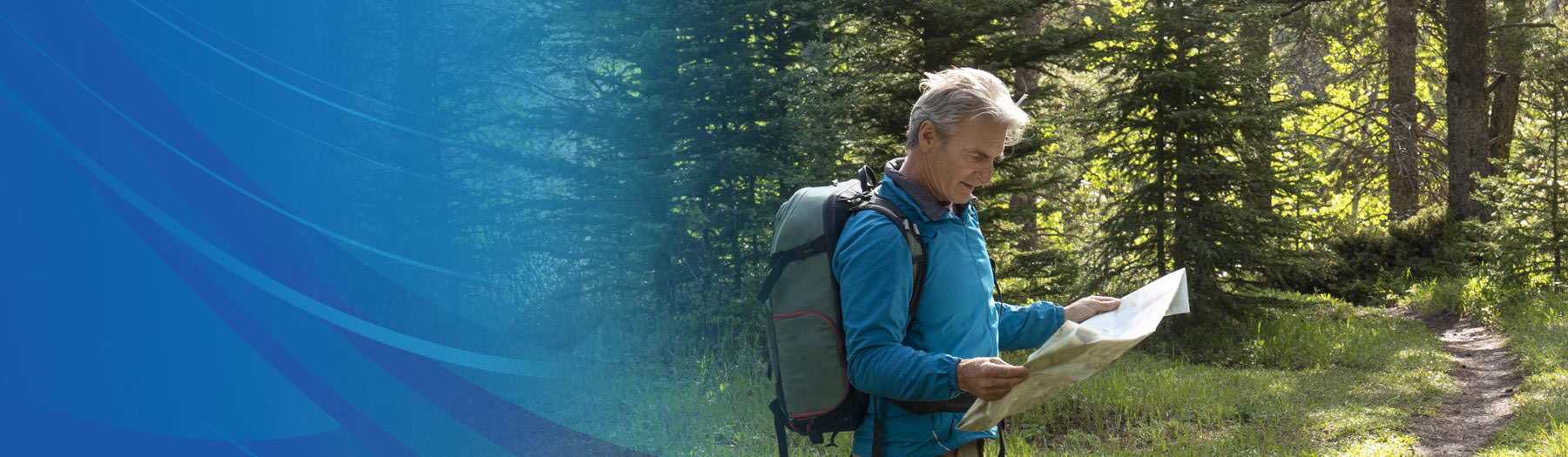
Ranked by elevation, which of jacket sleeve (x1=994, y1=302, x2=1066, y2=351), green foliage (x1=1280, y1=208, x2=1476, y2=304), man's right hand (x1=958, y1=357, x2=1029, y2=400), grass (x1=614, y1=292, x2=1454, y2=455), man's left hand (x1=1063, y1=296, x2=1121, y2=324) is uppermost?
green foliage (x1=1280, y1=208, x2=1476, y2=304)

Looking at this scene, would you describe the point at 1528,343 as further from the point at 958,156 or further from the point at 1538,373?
the point at 958,156

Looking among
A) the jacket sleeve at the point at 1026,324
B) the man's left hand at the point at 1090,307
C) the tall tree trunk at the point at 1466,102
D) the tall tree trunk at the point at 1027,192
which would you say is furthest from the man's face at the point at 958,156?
the tall tree trunk at the point at 1466,102

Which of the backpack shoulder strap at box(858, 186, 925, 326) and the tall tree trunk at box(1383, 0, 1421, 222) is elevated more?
the tall tree trunk at box(1383, 0, 1421, 222)

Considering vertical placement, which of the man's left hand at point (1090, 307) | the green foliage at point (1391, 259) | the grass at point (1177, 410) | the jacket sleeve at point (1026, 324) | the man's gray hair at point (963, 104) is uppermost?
the green foliage at point (1391, 259)

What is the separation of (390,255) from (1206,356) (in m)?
8.33

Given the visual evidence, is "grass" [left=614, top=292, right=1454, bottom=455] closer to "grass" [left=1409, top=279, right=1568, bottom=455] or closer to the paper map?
"grass" [left=1409, top=279, right=1568, bottom=455]

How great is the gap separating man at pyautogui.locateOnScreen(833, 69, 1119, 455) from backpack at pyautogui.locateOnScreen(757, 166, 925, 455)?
4 cm

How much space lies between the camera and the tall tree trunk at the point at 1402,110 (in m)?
19.0

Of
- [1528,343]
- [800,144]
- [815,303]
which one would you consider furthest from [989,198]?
[815,303]

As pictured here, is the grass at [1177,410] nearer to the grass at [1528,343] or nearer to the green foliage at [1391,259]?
the grass at [1528,343]

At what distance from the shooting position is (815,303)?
8.29 ft

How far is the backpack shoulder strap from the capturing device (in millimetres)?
2436

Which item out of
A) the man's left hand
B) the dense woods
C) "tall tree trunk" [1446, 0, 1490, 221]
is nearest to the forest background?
the dense woods

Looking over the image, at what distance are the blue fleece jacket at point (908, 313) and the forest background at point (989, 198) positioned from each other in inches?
147
